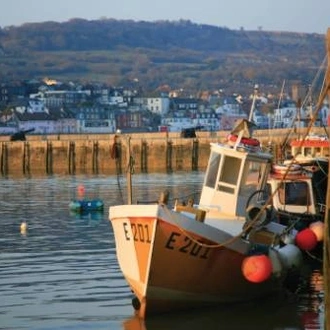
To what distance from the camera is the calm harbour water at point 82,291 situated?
2198cm

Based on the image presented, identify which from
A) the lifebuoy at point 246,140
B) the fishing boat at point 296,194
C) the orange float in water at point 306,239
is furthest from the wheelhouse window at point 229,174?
the fishing boat at point 296,194

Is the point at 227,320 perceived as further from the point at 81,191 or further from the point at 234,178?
the point at 81,191

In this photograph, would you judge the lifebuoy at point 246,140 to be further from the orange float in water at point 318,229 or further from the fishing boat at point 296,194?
the fishing boat at point 296,194

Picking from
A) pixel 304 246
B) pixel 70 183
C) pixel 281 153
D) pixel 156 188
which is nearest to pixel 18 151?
pixel 70 183

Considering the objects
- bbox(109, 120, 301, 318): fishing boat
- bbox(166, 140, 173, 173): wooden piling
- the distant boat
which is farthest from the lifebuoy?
bbox(166, 140, 173, 173): wooden piling

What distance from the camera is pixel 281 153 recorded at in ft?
115

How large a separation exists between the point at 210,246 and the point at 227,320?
1.34 m

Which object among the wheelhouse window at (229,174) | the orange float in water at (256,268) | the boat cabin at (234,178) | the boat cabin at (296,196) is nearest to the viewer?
the orange float in water at (256,268)

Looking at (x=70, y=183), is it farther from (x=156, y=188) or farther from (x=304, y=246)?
(x=304, y=246)

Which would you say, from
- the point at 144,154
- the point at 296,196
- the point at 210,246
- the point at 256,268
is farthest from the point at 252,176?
the point at 144,154

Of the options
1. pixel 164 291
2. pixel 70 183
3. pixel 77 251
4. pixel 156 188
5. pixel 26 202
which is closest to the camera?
pixel 164 291

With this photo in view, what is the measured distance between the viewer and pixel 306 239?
2528 centimetres

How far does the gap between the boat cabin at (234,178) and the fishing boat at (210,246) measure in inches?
0.7

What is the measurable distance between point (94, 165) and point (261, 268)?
234ft
